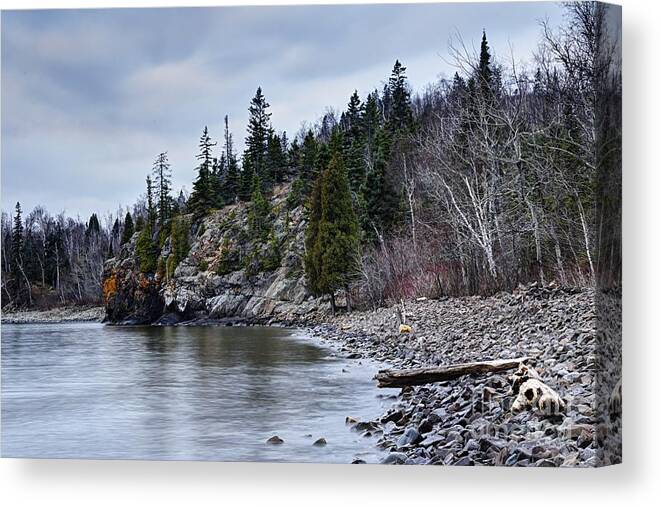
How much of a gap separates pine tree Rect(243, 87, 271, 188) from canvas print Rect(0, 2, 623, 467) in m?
0.02

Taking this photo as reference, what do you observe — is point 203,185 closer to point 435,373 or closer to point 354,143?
point 354,143

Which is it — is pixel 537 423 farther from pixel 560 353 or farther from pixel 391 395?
pixel 391 395

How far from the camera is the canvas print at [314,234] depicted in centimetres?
755

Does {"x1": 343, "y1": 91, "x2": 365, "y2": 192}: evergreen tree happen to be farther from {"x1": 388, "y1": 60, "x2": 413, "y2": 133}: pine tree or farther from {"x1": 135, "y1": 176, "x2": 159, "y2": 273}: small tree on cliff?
{"x1": 135, "y1": 176, "x2": 159, "y2": 273}: small tree on cliff

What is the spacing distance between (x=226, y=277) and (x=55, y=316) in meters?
1.71

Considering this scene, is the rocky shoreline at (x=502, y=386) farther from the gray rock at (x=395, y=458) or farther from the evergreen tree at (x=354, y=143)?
the evergreen tree at (x=354, y=143)

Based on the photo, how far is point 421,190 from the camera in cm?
834

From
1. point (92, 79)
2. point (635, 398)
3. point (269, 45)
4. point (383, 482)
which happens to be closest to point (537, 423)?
point (635, 398)

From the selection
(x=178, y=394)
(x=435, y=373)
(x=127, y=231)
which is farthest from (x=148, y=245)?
(x=435, y=373)

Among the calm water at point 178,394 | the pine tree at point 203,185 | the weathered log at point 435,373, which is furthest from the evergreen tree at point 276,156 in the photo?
the weathered log at point 435,373

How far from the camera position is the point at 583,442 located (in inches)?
286

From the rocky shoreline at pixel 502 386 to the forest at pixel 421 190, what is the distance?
0.80 feet

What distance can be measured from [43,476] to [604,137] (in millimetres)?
5863

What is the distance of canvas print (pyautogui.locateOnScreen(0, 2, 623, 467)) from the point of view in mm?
7547
